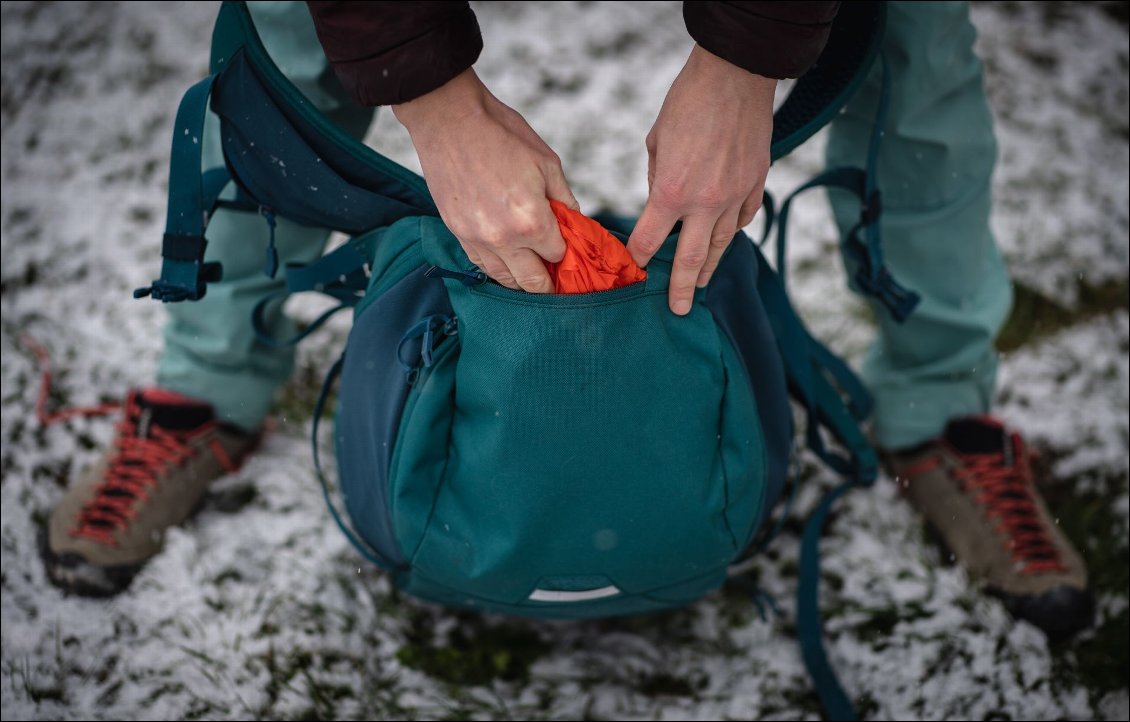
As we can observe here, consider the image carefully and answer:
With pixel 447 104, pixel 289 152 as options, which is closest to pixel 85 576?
pixel 289 152

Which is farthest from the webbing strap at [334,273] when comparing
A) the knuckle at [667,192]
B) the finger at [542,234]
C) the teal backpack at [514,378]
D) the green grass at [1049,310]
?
the green grass at [1049,310]

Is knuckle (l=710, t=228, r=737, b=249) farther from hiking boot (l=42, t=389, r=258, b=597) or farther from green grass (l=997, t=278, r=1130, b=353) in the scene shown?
green grass (l=997, t=278, r=1130, b=353)

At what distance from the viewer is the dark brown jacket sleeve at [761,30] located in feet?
2.68

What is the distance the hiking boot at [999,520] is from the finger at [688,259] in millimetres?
911

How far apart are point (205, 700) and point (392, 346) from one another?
73 centimetres

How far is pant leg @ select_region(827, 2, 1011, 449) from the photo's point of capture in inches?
51.2

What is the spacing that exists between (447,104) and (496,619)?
3.24 feet

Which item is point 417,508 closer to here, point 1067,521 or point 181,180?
point 181,180

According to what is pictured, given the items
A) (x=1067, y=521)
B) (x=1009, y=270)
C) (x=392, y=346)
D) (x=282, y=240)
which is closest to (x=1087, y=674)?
(x=1067, y=521)

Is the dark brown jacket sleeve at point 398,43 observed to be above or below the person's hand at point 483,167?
above

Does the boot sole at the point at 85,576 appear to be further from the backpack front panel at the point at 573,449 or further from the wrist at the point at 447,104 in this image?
the wrist at the point at 447,104

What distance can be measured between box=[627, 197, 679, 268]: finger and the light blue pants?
0.62 metres

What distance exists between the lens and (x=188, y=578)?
4.98 ft

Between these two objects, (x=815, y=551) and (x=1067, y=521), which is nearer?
(x=815, y=551)
